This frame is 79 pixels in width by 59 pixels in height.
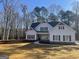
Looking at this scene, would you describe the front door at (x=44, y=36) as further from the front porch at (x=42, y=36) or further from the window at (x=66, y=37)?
the window at (x=66, y=37)

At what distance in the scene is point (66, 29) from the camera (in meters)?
40.0

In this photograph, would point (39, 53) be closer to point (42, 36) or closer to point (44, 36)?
point (44, 36)

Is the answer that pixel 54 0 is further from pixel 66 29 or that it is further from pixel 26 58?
pixel 26 58

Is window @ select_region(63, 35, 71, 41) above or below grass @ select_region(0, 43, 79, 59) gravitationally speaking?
above

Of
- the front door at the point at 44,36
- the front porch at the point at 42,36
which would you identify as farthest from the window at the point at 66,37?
the front door at the point at 44,36

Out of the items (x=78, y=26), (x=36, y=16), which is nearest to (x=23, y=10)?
(x=36, y=16)

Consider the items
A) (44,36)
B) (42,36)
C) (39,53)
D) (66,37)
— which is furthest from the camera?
(42,36)

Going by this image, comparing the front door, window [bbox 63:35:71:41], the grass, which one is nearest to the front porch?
the front door

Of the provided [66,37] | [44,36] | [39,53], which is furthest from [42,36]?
[39,53]

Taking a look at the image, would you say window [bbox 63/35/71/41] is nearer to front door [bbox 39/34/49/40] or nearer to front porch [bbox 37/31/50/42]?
front porch [bbox 37/31/50/42]

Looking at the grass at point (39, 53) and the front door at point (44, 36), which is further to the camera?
the front door at point (44, 36)

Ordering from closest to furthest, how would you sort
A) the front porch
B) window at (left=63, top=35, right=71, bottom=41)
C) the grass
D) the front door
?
1. the grass
2. window at (left=63, top=35, right=71, bottom=41)
3. the front porch
4. the front door

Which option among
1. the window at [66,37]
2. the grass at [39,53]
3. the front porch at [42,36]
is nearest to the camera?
the grass at [39,53]

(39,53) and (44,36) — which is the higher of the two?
(44,36)
